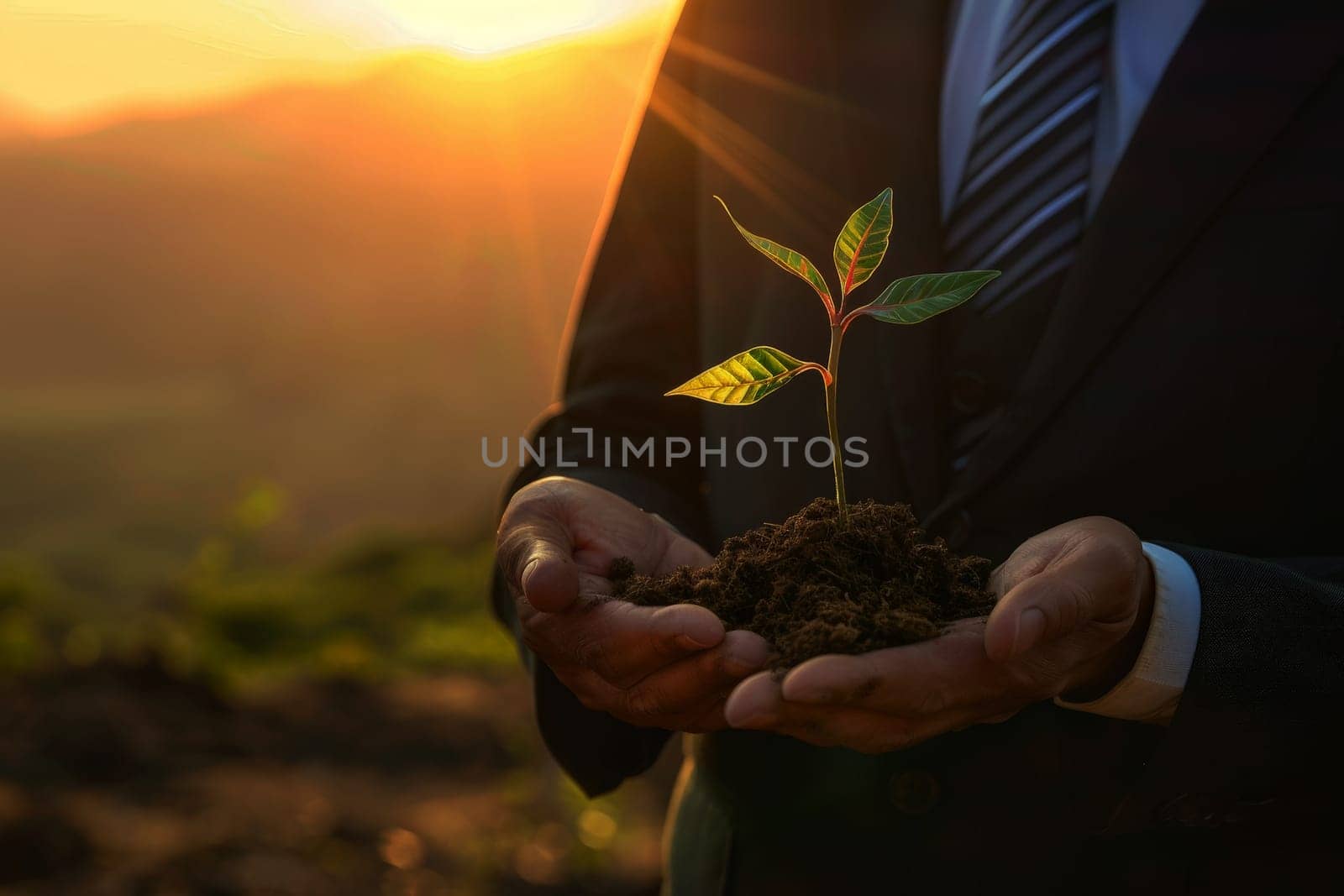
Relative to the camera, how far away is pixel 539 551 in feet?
5.58

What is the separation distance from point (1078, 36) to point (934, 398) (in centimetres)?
80

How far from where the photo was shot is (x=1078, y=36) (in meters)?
2.02

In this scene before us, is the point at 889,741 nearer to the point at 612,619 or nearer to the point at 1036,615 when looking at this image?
the point at 1036,615

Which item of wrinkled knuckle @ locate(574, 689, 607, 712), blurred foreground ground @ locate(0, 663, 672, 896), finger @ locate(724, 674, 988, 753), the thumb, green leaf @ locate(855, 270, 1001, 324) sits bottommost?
blurred foreground ground @ locate(0, 663, 672, 896)

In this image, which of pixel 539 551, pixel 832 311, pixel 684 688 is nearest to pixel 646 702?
pixel 684 688

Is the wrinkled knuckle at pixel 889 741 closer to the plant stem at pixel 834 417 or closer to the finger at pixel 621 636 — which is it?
the finger at pixel 621 636

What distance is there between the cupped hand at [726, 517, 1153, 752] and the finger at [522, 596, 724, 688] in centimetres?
12

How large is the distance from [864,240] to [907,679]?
0.75m

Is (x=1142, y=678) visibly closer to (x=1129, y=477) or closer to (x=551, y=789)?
(x=1129, y=477)

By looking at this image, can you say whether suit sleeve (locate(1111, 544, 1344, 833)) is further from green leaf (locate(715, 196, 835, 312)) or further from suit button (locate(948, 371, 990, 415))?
green leaf (locate(715, 196, 835, 312))

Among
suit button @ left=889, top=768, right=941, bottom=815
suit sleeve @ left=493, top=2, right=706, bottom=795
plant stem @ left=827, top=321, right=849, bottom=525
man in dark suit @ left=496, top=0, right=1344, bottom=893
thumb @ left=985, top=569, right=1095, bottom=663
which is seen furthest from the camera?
suit sleeve @ left=493, top=2, right=706, bottom=795

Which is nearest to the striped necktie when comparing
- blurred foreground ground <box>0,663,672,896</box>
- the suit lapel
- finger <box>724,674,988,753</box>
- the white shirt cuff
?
the suit lapel

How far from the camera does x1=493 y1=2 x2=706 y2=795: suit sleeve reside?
2.39m

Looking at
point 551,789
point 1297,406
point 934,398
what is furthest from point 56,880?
point 1297,406
